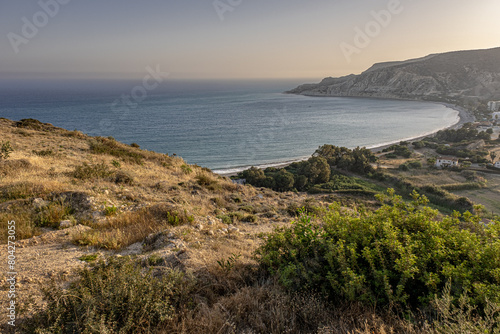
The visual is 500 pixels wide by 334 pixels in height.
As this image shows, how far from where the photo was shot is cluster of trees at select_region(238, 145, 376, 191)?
2812 centimetres

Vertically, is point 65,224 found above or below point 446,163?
above

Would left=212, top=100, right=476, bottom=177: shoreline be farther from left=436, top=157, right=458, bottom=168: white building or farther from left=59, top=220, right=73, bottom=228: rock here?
left=59, top=220, right=73, bottom=228: rock

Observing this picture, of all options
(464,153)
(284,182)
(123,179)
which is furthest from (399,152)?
(123,179)

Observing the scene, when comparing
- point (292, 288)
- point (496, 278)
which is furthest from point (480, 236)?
point (292, 288)

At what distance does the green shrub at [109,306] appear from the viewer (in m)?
2.60

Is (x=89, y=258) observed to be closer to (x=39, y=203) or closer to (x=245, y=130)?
(x=39, y=203)

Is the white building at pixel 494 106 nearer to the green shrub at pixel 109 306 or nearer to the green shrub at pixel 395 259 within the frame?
the green shrub at pixel 395 259

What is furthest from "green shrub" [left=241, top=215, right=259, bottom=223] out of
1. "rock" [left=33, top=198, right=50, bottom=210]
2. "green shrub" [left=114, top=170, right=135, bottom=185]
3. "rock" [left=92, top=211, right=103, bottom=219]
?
"rock" [left=33, top=198, right=50, bottom=210]

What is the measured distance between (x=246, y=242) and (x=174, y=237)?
5.90 ft

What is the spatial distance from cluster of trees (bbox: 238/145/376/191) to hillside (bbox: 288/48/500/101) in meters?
120

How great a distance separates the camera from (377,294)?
10.0 feet

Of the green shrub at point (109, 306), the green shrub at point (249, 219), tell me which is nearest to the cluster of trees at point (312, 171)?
the green shrub at point (249, 219)

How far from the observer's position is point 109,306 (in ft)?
9.16

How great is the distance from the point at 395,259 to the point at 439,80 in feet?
578
